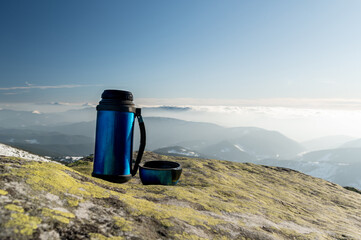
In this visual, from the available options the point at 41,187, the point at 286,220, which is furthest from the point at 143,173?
the point at 286,220

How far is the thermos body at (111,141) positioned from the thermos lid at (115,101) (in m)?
0.13

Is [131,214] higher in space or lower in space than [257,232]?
higher

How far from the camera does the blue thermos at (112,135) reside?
675 cm

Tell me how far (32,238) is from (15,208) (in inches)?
25.0

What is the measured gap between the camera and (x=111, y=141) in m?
6.75

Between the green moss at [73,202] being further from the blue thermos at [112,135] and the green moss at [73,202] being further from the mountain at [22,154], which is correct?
the mountain at [22,154]

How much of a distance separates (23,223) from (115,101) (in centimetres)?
443

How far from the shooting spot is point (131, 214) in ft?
13.7

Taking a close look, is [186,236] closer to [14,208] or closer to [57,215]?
[57,215]

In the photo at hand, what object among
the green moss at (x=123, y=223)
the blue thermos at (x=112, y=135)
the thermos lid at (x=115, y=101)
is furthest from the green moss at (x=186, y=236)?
the thermos lid at (x=115, y=101)

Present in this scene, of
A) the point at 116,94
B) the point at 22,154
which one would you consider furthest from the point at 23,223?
the point at 22,154

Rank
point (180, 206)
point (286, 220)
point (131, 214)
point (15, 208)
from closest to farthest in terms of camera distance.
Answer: point (15, 208)
point (131, 214)
point (180, 206)
point (286, 220)

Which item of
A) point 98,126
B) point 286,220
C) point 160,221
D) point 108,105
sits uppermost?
point 108,105

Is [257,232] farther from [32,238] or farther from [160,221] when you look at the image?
[32,238]
